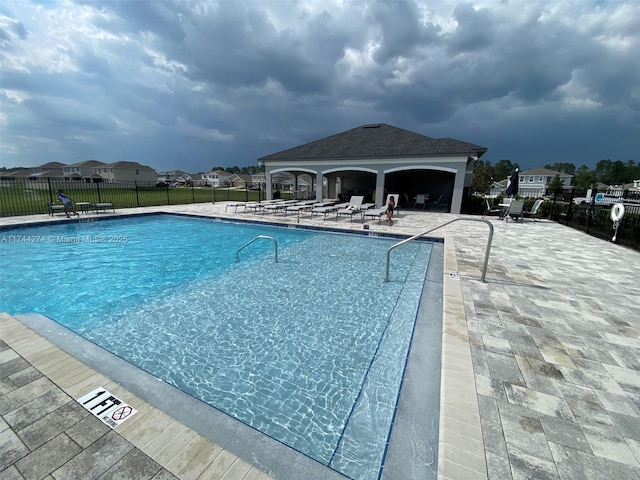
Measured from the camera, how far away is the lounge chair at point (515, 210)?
43.1 feet

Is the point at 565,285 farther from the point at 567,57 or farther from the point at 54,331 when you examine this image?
the point at 567,57

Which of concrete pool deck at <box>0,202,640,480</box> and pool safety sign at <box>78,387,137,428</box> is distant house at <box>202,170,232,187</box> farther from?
pool safety sign at <box>78,387,137,428</box>

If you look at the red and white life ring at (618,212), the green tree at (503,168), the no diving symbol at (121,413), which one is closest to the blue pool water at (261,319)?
the no diving symbol at (121,413)

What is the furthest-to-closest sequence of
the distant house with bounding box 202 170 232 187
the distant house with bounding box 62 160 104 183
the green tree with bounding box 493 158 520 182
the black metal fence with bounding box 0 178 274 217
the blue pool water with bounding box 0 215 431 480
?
the distant house with bounding box 202 170 232 187, the green tree with bounding box 493 158 520 182, the distant house with bounding box 62 160 104 183, the black metal fence with bounding box 0 178 274 217, the blue pool water with bounding box 0 215 431 480

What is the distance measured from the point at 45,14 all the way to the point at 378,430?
1319 cm

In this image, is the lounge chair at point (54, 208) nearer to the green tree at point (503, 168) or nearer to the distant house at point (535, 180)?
the distant house at point (535, 180)

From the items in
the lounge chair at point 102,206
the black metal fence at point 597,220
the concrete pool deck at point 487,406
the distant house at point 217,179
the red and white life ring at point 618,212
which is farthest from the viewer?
the distant house at point 217,179

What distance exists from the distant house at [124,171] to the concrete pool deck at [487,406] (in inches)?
2549

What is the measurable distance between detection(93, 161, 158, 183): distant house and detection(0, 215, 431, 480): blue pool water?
187ft

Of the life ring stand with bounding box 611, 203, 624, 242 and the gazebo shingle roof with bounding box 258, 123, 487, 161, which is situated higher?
the gazebo shingle roof with bounding box 258, 123, 487, 161

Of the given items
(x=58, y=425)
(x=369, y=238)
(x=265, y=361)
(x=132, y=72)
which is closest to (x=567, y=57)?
(x=369, y=238)

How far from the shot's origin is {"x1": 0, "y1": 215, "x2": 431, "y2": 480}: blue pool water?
2.57 meters

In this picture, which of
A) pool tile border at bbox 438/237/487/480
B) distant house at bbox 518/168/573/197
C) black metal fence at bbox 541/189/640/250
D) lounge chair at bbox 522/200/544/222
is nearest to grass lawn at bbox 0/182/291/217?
pool tile border at bbox 438/237/487/480

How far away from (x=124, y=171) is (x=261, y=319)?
218ft
